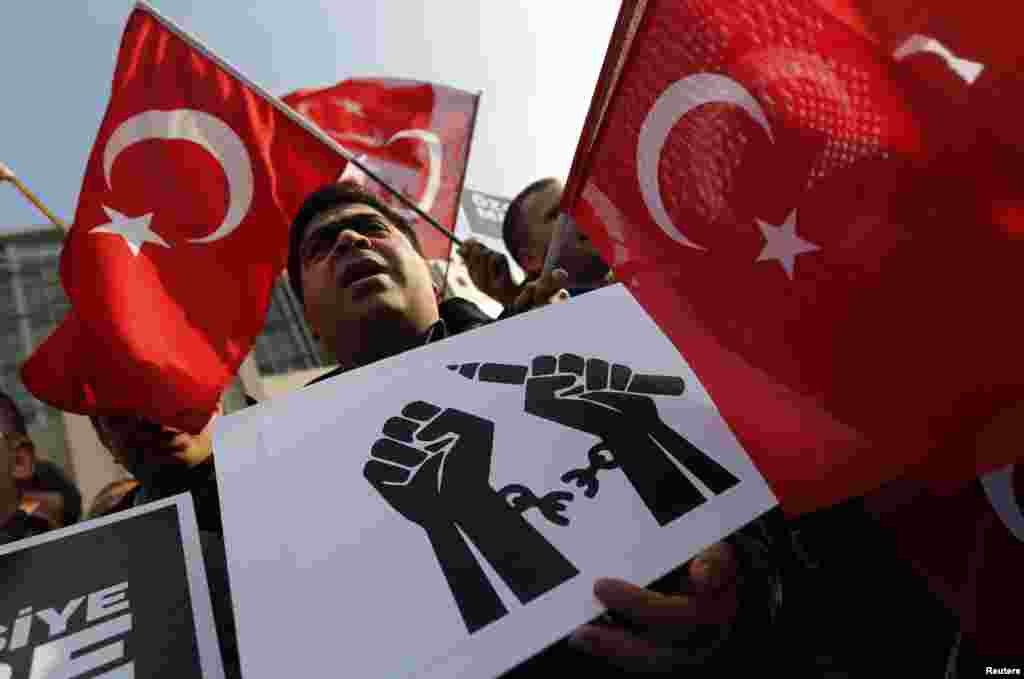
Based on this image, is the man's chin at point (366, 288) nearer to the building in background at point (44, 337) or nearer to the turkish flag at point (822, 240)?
the turkish flag at point (822, 240)

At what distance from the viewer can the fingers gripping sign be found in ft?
2.63

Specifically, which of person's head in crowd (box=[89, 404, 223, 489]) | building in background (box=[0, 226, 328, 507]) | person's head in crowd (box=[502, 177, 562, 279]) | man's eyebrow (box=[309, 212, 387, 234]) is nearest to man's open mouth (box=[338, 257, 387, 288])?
man's eyebrow (box=[309, 212, 387, 234])

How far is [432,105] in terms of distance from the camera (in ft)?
12.1

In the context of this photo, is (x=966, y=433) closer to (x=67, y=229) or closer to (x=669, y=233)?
(x=669, y=233)

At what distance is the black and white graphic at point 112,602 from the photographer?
2.67ft

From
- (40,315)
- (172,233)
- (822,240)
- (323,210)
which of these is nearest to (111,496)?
(172,233)

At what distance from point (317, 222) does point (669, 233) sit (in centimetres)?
142

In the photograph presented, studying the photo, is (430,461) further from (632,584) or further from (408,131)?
(408,131)

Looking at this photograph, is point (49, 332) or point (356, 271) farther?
point (49, 332)

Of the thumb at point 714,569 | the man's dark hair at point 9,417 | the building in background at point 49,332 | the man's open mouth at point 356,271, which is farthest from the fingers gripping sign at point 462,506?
the building in background at point 49,332

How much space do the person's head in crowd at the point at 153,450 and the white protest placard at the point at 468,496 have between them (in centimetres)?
123

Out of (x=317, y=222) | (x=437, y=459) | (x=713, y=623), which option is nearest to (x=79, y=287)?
(x=317, y=222)

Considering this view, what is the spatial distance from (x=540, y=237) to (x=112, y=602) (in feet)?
7.48

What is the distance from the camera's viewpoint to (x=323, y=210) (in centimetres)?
224
